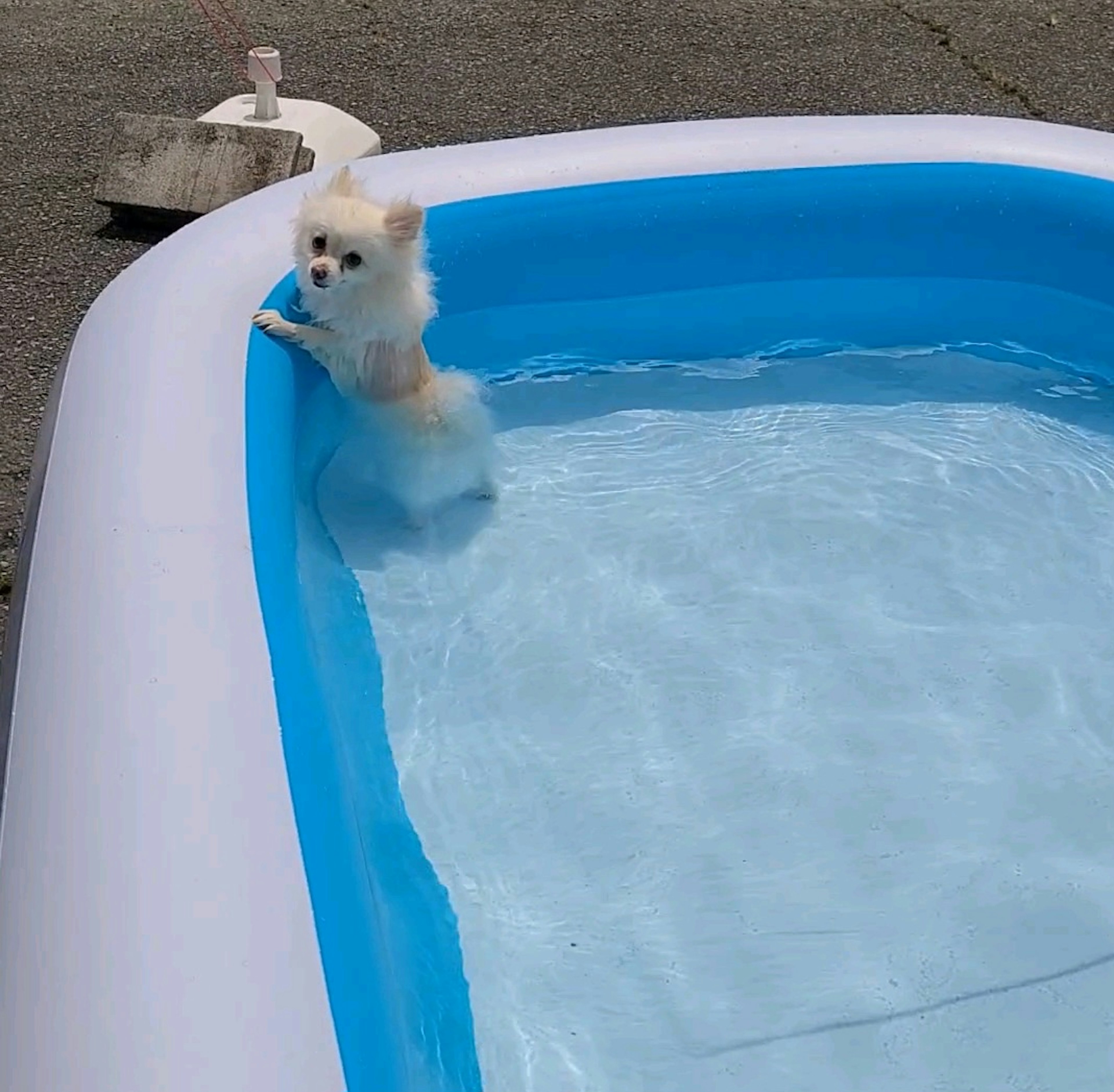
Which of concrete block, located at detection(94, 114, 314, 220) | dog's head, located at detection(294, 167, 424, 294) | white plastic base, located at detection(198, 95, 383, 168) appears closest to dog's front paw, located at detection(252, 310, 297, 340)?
dog's head, located at detection(294, 167, 424, 294)

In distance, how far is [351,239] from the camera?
2463mm

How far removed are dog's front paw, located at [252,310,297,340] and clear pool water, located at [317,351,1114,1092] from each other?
1.21ft

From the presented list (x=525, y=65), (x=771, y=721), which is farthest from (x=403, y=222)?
(x=525, y=65)

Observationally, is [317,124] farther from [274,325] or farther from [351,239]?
[351,239]

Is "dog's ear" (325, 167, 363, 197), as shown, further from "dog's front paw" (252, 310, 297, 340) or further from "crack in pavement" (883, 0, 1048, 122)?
"crack in pavement" (883, 0, 1048, 122)

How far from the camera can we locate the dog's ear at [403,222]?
245 cm

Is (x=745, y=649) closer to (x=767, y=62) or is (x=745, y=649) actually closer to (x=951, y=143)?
(x=951, y=143)

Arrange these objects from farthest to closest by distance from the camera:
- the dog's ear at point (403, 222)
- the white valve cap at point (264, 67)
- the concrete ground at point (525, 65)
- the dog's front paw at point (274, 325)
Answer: the concrete ground at point (525, 65) → the white valve cap at point (264, 67) → the dog's front paw at point (274, 325) → the dog's ear at point (403, 222)

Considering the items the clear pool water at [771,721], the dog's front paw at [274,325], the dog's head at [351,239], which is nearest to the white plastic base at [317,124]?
the clear pool water at [771,721]

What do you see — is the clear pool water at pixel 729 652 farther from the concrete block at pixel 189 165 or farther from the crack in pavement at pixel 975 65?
the crack in pavement at pixel 975 65

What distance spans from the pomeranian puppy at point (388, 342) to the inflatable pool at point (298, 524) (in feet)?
0.43

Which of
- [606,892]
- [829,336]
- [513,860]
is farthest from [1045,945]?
[829,336]

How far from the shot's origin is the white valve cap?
3.83 meters

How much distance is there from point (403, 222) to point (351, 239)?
0.10m
